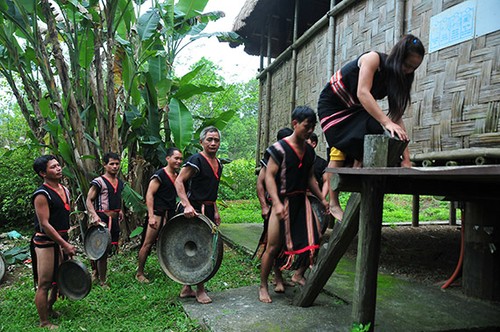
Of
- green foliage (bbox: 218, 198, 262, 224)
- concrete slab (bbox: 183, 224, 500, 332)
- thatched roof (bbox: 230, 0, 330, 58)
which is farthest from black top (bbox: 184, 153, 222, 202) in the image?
thatched roof (bbox: 230, 0, 330, 58)

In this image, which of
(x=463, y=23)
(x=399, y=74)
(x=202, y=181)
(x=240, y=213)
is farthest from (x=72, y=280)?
(x=240, y=213)

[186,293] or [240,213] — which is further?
[240,213]

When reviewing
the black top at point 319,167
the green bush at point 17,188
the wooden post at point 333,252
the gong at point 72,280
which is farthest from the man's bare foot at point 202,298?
the green bush at point 17,188

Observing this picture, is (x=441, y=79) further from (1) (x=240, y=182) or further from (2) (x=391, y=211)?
(1) (x=240, y=182)

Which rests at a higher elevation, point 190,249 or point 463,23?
point 463,23

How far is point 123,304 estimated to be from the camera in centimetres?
443

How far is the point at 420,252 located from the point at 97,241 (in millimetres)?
4570

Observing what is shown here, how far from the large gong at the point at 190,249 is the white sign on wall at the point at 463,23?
9.20ft

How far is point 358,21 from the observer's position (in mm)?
5574

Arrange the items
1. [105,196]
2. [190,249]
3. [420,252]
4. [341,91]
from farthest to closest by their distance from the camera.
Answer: [420,252] → [105,196] → [190,249] → [341,91]

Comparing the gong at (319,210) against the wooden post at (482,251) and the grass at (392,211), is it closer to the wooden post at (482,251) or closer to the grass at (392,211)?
the wooden post at (482,251)

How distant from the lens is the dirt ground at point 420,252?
17.3 feet

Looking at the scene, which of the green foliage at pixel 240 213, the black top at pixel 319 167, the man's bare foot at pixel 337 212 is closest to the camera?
the man's bare foot at pixel 337 212

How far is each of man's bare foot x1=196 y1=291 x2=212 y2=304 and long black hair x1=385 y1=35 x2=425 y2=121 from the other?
2381 millimetres
